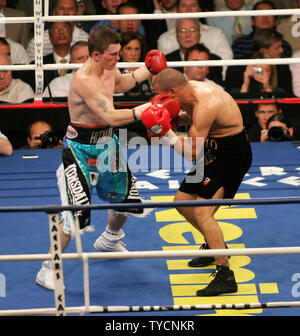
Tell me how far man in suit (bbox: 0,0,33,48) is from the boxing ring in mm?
1214

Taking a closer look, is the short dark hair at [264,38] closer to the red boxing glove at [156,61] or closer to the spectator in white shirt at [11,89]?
the spectator in white shirt at [11,89]

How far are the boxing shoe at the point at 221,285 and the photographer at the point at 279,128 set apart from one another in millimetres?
2230

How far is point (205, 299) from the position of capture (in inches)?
139

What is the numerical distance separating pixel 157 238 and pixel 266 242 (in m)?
0.63

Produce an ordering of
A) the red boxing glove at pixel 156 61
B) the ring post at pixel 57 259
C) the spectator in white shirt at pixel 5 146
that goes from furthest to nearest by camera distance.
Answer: the spectator in white shirt at pixel 5 146
the red boxing glove at pixel 156 61
the ring post at pixel 57 259

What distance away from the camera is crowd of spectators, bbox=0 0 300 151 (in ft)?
19.3

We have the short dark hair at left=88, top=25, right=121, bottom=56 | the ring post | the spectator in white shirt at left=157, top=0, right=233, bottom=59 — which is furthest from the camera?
the spectator in white shirt at left=157, top=0, right=233, bottom=59

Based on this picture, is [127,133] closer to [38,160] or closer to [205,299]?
[38,160]

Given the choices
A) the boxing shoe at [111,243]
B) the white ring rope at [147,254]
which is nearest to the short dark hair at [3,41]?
the boxing shoe at [111,243]

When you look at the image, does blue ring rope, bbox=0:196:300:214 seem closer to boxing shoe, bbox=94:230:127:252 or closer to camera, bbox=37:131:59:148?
boxing shoe, bbox=94:230:127:252

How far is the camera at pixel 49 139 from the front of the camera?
5.51 metres

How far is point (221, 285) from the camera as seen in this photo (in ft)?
11.7

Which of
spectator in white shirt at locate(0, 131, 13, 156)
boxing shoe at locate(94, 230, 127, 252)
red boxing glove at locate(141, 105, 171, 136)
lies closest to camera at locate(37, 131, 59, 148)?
spectator in white shirt at locate(0, 131, 13, 156)

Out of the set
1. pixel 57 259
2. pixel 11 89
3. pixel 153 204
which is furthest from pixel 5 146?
pixel 153 204
